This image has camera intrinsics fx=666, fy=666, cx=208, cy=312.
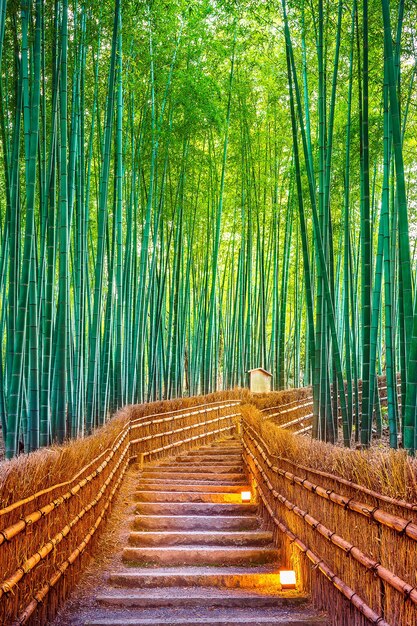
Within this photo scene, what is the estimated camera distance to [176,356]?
9516 millimetres

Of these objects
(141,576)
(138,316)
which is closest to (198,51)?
(138,316)

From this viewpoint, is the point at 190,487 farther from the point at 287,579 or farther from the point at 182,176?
the point at 182,176

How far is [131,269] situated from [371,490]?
5.26m

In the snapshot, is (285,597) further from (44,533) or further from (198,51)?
(198,51)

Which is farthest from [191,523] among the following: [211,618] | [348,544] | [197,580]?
[348,544]

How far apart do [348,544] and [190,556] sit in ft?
4.31

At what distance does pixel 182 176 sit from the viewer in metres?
7.85

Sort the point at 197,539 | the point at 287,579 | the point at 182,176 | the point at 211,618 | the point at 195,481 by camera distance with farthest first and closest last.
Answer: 1. the point at 182,176
2. the point at 195,481
3. the point at 197,539
4. the point at 287,579
5. the point at 211,618

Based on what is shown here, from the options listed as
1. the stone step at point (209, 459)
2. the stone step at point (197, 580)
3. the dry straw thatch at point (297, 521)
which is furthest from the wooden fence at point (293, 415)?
the stone step at point (197, 580)

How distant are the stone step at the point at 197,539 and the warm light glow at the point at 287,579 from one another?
68 cm

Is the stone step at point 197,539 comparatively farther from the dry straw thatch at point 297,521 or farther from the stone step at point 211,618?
the stone step at point 211,618

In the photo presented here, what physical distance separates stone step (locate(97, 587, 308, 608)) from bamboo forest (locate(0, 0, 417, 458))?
0.98 metres

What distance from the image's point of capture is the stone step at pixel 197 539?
3705mm

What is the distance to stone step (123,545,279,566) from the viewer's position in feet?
11.2
